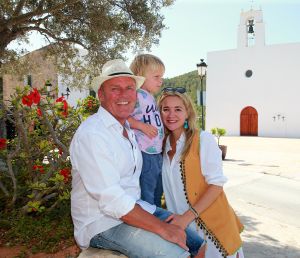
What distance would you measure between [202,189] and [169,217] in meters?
0.51

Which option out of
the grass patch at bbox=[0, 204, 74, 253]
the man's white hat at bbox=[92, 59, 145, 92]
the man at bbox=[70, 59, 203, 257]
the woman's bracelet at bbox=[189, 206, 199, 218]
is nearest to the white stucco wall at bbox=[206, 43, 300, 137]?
the grass patch at bbox=[0, 204, 74, 253]

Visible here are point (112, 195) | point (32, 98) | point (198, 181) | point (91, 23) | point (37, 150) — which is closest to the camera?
point (112, 195)

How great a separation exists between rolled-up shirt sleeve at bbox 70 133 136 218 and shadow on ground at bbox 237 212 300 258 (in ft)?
10.1

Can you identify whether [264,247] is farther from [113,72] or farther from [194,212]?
[113,72]

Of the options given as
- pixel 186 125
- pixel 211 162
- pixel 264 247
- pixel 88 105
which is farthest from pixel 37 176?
pixel 264 247

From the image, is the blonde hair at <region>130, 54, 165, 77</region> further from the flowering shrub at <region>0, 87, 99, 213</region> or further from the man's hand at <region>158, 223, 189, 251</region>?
the man's hand at <region>158, 223, 189, 251</region>

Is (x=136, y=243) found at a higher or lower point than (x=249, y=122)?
lower

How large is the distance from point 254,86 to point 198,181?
33.4 meters

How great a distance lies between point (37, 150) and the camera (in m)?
4.79

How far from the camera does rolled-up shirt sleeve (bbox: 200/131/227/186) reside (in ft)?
9.02

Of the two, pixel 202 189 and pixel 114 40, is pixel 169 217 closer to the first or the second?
pixel 202 189

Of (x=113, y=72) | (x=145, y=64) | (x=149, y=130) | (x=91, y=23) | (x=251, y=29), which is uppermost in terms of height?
(x=251, y=29)

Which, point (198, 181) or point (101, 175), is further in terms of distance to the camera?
point (198, 181)

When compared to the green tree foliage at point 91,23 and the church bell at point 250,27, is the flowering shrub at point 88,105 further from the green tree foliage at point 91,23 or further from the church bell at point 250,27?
the church bell at point 250,27
